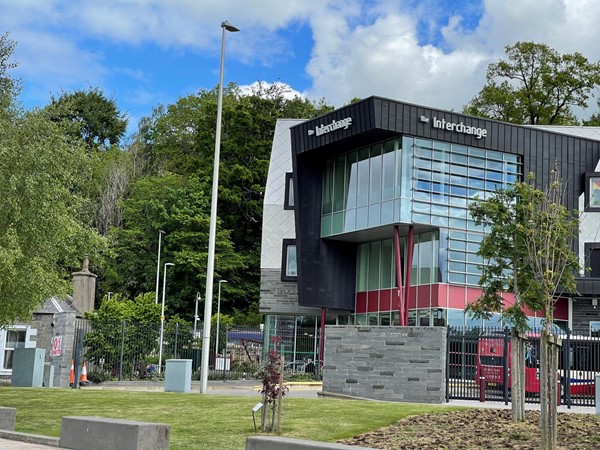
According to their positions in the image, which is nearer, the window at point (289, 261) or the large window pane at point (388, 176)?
the large window pane at point (388, 176)

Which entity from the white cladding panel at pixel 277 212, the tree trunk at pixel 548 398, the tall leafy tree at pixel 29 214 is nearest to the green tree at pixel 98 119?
the white cladding panel at pixel 277 212

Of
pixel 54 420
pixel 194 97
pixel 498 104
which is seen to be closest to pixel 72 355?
pixel 54 420

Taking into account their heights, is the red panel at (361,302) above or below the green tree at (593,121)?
below

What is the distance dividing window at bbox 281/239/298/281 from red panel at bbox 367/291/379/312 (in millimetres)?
5177

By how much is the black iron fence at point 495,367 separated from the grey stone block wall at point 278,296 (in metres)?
23.1

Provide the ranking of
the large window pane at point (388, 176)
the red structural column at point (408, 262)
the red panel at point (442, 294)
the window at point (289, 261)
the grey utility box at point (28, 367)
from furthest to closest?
the window at point (289, 261) → the large window pane at point (388, 176) → the red structural column at point (408, 262) → the red panel at point (442, 294) → the grey utility box at point (28, 367)

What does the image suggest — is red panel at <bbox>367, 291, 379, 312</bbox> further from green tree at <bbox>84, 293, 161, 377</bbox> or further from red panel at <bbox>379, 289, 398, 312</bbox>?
green tree at <bbox>84, 293, 161, 377</bbox>

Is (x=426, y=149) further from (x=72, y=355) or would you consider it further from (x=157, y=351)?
(x=72, y=355)

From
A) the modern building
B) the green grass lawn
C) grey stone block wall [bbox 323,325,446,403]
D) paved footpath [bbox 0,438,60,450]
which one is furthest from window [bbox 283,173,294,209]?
paved footpath [bbox 0,438,60,450]

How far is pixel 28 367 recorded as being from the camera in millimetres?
30406

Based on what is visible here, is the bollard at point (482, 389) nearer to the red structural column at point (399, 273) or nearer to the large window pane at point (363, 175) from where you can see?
the red structural column at point (399, 273)

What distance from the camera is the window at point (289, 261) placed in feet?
154

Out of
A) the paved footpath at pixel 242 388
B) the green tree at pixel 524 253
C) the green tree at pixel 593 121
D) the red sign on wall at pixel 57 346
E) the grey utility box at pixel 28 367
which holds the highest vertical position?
the green tree at pixel 593 121

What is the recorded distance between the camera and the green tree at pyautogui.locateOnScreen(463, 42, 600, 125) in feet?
209
